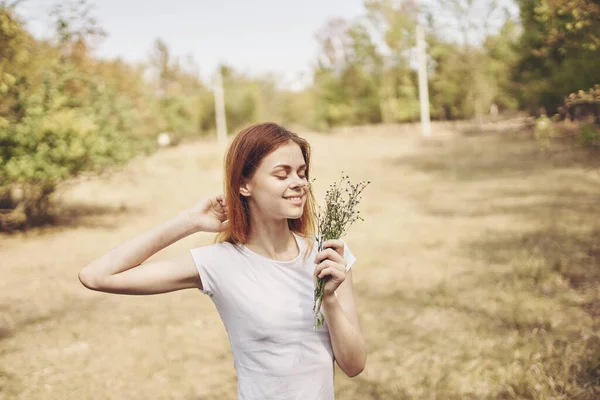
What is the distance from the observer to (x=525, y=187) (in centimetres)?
1510

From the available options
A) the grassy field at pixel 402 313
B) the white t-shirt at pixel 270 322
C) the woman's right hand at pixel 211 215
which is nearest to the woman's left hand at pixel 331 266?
the white t-shirt at pixel 270 322

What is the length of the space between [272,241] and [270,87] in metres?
62.3

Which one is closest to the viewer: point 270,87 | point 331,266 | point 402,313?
point 331,266

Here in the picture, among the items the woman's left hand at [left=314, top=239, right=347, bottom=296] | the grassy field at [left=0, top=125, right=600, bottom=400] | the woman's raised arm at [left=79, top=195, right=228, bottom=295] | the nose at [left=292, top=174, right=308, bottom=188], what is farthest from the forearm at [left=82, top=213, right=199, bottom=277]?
the grassy field at [left=0, top=125, right=600, bottom=400]

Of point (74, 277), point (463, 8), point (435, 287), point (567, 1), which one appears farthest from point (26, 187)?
point (463, 8)

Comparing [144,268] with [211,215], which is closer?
[144,268]

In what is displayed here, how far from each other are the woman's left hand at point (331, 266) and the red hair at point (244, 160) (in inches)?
12.2

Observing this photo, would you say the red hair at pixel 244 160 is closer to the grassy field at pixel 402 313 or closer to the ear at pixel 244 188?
the ear at pixel 244 188

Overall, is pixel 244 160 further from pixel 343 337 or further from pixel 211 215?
pixel 343 337

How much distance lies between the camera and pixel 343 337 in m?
1.74

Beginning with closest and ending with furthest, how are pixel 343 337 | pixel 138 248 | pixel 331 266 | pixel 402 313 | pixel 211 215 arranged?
pixel 331 266
pixel 343 337
pixel 138 248
pixel 211 215
pixel 402 313

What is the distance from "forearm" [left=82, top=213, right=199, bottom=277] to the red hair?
0.16 m

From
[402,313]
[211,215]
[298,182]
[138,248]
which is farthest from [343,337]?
[402,313]

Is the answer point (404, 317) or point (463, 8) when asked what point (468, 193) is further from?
point (463, 8)
